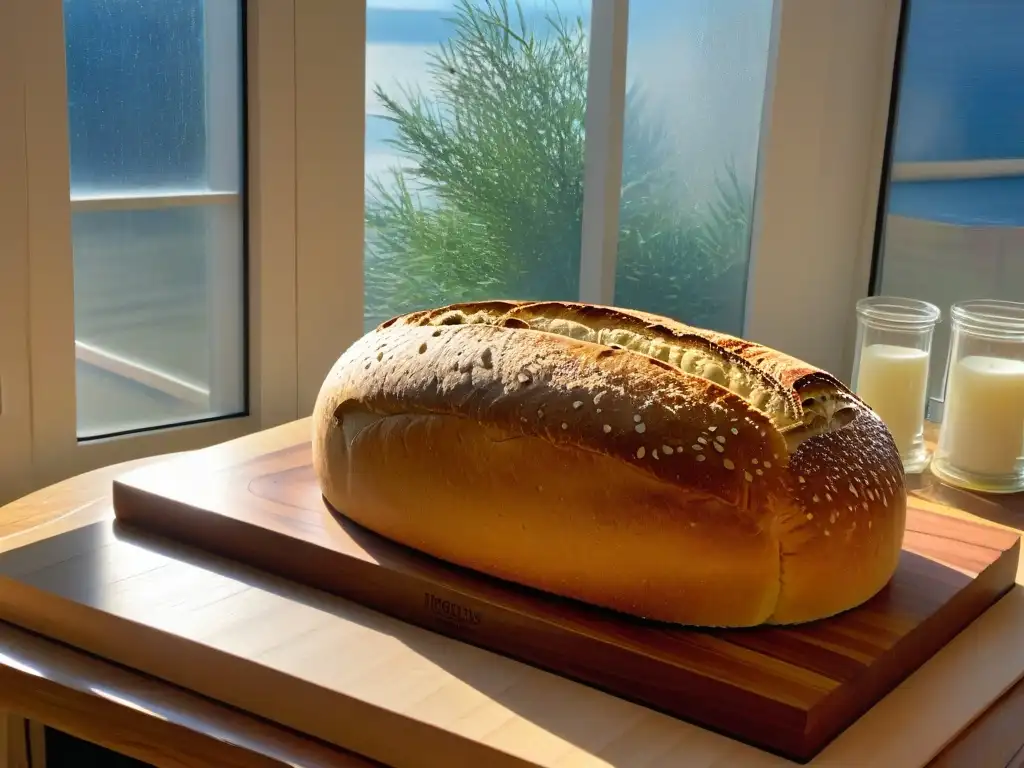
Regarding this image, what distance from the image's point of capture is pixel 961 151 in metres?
1.86

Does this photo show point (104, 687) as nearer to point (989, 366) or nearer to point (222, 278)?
point (222, 278)

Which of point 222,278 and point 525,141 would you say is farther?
point 525,141

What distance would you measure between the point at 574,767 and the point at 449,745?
0.08m

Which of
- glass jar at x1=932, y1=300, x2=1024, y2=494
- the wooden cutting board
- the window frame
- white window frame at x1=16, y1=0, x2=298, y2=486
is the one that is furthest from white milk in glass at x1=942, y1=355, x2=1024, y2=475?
the window frame

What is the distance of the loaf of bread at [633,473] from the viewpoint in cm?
72

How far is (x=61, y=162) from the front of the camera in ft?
3.81

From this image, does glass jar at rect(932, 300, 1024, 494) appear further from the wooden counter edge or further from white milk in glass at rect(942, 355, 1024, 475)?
the wooden counter edge

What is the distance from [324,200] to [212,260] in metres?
0.15

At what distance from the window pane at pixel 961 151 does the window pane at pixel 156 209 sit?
1102mm

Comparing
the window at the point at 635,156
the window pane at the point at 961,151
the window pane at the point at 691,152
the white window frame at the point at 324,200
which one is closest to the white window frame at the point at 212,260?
the white window frame at the point at 324,200

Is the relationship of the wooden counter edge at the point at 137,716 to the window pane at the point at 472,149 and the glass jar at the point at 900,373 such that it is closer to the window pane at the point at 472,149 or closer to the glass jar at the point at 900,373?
the glass jar at the point at 900,373

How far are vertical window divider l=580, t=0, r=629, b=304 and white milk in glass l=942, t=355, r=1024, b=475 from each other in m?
0.65

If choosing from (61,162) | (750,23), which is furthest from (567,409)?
(750,23)

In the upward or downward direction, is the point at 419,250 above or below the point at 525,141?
below
